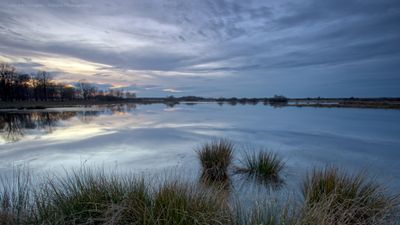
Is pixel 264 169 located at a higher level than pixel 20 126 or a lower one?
higher

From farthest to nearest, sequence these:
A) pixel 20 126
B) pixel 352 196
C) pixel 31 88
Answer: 1. pixel 31 88
2. pixel 20 126
3. pixel 352 196

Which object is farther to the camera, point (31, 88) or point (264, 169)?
point (31, 88)

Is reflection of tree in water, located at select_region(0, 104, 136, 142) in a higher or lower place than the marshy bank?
lower

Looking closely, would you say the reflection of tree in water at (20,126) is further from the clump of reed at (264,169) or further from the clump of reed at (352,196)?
the clump of reed at (352,196)

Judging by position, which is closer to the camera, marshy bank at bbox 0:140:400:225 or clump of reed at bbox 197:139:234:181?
marshy bank at bbox 0:140:400:225

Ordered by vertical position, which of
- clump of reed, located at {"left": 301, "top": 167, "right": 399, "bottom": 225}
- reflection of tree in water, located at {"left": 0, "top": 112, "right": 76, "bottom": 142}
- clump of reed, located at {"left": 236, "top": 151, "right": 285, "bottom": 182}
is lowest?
reflection of tree in water, located at {"left": 0, "top": 112, "right": 76, "bottom": 142}

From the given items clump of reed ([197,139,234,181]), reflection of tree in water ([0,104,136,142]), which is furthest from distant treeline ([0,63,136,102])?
clump of reed ([197,139,234,181])

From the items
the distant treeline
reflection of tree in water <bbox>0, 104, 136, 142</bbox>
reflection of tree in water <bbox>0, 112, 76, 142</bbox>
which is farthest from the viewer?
the distant treeline

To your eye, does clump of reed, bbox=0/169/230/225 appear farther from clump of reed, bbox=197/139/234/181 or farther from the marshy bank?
clump of reed, bbox=197/139/234/181

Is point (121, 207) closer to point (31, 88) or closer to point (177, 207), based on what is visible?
point (177, 207)

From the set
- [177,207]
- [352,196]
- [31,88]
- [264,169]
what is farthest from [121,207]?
[31,88]

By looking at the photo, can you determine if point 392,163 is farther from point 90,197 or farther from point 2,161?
point 2,161

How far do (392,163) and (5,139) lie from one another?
18205 mm

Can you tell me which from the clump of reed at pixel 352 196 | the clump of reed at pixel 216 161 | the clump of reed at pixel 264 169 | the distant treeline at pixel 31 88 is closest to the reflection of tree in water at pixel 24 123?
the clump of reed at pixel 216 161
